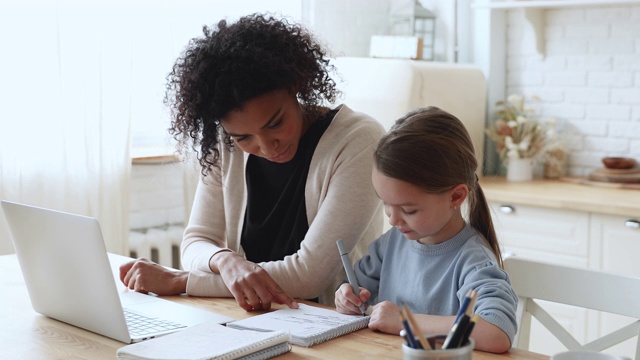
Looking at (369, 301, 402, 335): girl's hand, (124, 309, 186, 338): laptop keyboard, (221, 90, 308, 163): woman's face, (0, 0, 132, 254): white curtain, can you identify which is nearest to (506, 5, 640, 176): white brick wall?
(0, 0, 132, 254): white curtain

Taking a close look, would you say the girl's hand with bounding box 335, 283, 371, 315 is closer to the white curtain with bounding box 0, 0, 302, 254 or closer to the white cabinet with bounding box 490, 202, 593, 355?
the white curtain with bounding box 0, 0, 302, 254

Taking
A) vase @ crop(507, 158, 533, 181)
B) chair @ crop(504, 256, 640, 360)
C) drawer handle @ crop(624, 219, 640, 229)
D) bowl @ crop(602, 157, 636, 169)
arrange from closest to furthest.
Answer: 1. chair @ crop(504, 256, 640, 360)
2. drawer handle @ crop(624, 219, 640, 229)
3. bowl @ crop(602, 157, 636, 169)
4. vase @ crop(507, 158, 533, 181)

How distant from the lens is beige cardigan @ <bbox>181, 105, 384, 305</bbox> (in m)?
1.87

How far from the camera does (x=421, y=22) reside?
4.11 m

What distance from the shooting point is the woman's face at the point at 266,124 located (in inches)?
73.1

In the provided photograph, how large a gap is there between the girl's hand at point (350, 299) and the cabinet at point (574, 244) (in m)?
1.50

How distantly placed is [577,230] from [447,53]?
124cm

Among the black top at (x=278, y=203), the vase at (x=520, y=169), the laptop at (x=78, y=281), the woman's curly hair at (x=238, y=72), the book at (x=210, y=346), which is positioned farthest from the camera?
the vase at (x=520, y=169)

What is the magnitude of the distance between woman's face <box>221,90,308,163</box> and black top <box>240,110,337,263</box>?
8 cm

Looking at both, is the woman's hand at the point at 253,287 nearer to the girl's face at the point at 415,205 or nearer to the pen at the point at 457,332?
the girl's face at the point at 415,205

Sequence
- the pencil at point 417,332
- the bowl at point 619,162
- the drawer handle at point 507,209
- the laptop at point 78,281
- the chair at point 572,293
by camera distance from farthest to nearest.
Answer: the bowl at point 619,162
the drawer handle at point 507,209
the chair at point 572,293
the laptop at point 78,281
the pencil at point 417,332

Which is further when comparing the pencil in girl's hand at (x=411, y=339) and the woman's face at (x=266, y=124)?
the woman's face at (x=266, y=124)

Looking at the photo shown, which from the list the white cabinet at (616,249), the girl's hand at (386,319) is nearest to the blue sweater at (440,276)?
the girl's hand at (386,319)

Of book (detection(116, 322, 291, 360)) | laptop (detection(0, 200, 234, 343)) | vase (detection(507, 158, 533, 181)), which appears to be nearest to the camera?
book (detection(116, 322, 291, 360))
